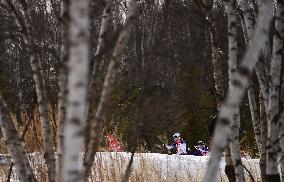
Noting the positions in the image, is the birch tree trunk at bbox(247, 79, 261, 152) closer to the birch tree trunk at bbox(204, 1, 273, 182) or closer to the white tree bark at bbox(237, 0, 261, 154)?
the white tree bark at bbox(237, 0, 261, 154)

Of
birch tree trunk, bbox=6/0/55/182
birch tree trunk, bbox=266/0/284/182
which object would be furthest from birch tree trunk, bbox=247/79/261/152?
birch tree trunk, bbox=6/0/55/182

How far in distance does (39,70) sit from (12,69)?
17207mm

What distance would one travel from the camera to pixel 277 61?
5.91 ft

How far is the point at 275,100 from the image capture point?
179 cm

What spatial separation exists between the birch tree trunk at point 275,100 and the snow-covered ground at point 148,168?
2.35 m

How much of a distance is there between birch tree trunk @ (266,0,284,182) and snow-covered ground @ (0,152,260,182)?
2347 millimetres

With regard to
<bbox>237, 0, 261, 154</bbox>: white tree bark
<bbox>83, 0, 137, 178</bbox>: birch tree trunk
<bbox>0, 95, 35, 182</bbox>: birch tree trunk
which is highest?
<bbox>237, 0, 261, 154</bbox>: white tree bark

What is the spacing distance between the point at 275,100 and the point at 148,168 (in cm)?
309

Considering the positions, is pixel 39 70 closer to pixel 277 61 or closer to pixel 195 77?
pixel 277 61

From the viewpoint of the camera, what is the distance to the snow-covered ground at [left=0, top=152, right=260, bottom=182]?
4.52m

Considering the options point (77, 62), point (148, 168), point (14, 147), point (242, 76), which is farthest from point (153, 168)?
point (77, 62)

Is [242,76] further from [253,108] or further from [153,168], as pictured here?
[153,168]

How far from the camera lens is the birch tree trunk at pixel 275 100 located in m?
1.79

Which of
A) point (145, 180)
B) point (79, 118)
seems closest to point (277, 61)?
point (79, 118)
